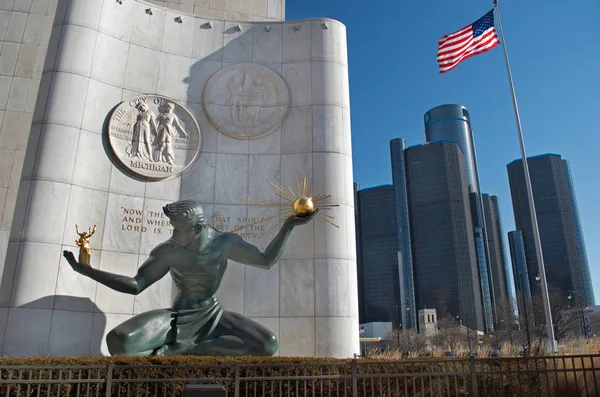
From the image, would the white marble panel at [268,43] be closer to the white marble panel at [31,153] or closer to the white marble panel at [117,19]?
the white marble panel at [117,19]

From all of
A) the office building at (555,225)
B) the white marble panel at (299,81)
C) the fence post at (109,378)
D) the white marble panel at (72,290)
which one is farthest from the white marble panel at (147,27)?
the office building at (555,225)

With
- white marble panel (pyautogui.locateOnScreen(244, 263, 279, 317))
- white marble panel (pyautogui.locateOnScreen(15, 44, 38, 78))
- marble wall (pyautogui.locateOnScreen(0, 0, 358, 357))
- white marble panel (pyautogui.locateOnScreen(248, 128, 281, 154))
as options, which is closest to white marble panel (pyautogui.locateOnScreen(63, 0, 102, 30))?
marble wall (pyautogui.locateOnScreen(0, 0, 358, 357))

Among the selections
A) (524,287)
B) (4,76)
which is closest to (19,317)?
(4,76)

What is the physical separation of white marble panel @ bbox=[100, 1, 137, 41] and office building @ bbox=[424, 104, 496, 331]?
10147 cm

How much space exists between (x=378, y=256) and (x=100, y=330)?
4511 inches

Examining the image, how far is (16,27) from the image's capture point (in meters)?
13.4

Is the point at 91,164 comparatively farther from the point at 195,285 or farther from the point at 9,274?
the point at 195,285

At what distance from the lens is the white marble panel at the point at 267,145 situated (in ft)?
42.0

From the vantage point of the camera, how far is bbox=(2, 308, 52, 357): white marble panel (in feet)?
31.6

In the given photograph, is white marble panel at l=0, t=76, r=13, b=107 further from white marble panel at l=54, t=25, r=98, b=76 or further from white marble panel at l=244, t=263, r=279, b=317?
white marble panel at l=244, t=263, r=279, b=317

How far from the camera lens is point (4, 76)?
13.0 metres

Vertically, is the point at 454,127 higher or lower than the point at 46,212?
higher

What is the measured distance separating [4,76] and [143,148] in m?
4.68

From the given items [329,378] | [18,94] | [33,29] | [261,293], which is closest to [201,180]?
[261,293]
